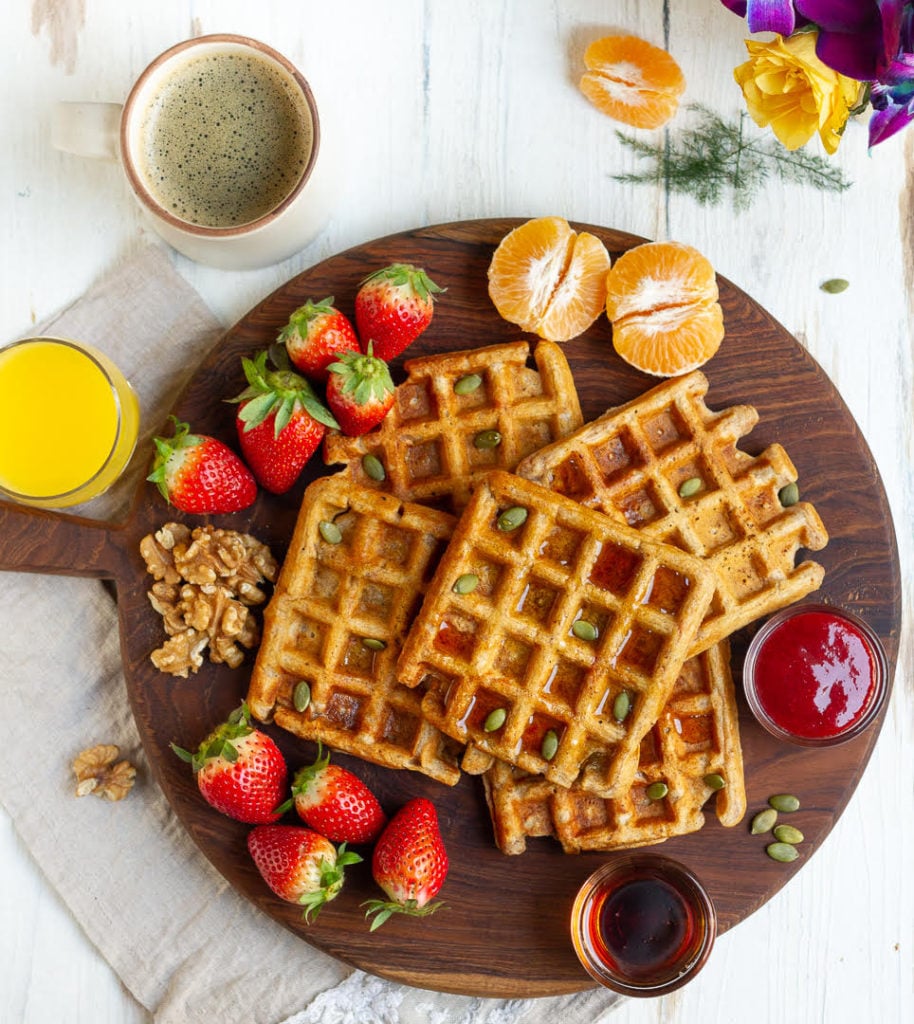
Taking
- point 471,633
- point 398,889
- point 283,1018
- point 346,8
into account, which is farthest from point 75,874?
point 346,8

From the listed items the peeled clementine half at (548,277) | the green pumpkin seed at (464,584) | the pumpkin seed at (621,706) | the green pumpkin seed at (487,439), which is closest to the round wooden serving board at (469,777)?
the peeled clementine half at (548,277)

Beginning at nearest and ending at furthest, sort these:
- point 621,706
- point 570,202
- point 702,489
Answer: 1. point 621,706
2. point 702,489
3. point 570,202

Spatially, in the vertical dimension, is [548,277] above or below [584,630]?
above

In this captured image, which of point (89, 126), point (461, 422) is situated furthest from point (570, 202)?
point (89, 126)

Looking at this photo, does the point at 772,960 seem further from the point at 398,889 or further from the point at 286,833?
the point at 286,833

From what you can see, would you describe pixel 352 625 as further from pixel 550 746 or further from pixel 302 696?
pixel 550 746

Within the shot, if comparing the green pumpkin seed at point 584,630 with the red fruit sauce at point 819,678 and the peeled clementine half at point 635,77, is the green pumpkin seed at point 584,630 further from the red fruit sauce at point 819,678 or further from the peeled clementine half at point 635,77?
the peeled clementine half at point 635,77

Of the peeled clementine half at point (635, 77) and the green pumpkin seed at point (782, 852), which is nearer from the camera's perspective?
the green pumpkin seed at point (782, 852)

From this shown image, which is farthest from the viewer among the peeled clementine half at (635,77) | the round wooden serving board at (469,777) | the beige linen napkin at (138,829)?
the peeled clementine half at (635,77)
